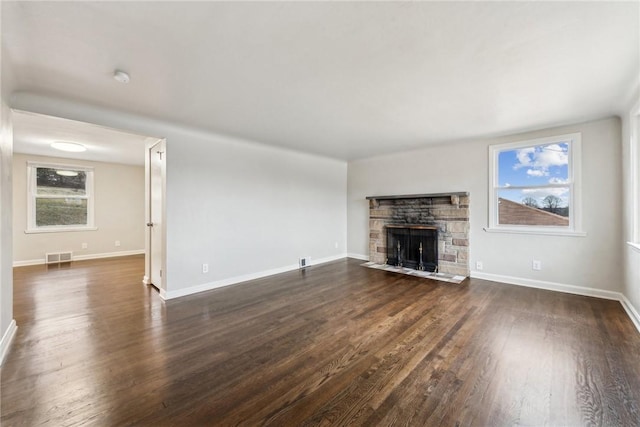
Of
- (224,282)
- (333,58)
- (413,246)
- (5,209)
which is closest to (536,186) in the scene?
(413,246)

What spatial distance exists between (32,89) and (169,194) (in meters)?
1.59

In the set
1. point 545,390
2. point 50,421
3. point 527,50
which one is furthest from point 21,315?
point 527,50

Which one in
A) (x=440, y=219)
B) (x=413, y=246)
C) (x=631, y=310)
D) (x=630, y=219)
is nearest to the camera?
(x=631, y=310)

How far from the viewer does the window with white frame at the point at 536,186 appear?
367 centimetres

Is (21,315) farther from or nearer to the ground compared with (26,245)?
nearer to the ground

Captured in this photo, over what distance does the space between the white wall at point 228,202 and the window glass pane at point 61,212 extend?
4.80m

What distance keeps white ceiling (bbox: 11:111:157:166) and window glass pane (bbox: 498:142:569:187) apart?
574 cm

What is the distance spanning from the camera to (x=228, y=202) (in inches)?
166

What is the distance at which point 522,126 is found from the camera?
146 inches

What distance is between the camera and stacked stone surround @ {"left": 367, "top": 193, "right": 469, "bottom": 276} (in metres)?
4.58

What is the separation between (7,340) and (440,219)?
5.70m

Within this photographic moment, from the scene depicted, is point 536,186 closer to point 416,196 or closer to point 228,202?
point 416,196

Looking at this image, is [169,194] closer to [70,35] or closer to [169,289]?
[169,289]

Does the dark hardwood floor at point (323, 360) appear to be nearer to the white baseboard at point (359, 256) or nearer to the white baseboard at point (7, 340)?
the white baseboard at point (7, 340)
